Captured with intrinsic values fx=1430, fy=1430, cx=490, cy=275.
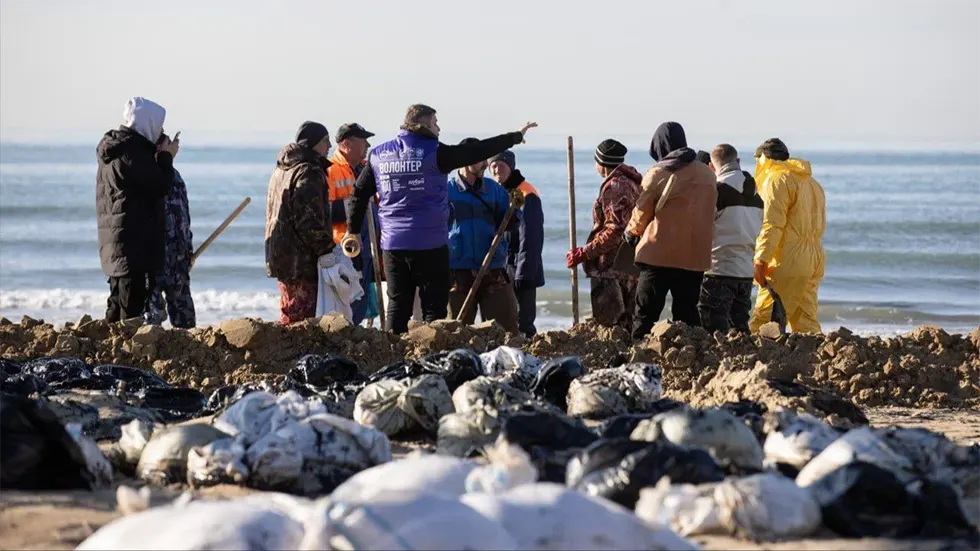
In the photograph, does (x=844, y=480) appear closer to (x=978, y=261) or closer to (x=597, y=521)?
(x=597, y=521)

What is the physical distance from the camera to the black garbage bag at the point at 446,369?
718 cm

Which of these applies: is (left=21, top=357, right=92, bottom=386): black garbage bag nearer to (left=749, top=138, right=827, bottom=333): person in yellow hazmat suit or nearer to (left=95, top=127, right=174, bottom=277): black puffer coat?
(left=95, top=127, right=174, bottom=277): black puffer coat

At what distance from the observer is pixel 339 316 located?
932 cm

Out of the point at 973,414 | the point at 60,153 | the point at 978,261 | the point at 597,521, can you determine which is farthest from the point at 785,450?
the point at 60,153

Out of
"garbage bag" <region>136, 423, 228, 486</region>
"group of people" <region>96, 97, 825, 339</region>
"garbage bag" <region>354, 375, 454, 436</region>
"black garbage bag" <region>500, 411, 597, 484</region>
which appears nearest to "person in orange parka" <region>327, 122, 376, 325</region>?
"group of people" <region>96, 97, 825, 339</region>

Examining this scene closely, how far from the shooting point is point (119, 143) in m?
9.43

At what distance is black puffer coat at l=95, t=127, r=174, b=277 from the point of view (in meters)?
9.41

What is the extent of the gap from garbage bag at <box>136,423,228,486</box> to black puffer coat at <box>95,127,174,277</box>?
3.88m

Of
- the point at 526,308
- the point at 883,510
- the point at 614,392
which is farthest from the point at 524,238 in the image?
the point at 883,510

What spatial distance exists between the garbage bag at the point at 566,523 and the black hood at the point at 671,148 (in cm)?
552

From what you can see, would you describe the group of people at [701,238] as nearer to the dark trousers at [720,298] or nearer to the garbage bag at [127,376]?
the dark trousers at [720,298]

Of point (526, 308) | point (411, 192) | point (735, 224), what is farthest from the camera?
point (526, 308)

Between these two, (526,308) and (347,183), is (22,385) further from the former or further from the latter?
(526,308)

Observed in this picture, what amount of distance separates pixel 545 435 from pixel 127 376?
3.56 metres
